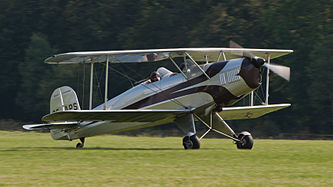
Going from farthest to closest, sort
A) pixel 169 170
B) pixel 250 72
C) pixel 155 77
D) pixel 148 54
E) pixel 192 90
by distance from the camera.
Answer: pixel 155 77, pixel 148 54, pixel 192 90, pixel 250 72, pixel 169 170

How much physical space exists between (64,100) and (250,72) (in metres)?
5.94

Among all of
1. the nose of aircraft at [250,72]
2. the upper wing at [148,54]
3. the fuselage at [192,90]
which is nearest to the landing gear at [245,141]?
the fuselage at [192,90]

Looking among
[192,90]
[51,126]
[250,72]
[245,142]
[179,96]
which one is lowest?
[245,142]

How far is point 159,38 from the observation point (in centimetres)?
4272

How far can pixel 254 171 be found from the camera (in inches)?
355

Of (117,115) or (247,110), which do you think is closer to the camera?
(117,115)

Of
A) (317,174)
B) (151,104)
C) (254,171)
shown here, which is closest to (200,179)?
(254,171)

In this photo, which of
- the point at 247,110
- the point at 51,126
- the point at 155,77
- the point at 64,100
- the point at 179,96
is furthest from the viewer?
the point at 64,100

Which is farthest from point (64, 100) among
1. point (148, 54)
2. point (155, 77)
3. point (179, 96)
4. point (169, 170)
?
point (169, 170)

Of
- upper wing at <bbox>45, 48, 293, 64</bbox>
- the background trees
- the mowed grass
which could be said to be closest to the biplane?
upper wing at <bbox>45, 48, 293, 64</bbox>

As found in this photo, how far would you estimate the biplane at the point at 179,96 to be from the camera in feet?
46.6

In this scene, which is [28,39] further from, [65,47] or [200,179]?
[200,179]

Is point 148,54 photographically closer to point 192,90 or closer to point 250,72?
point 192,90

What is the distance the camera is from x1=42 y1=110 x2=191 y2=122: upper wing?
13828mm
